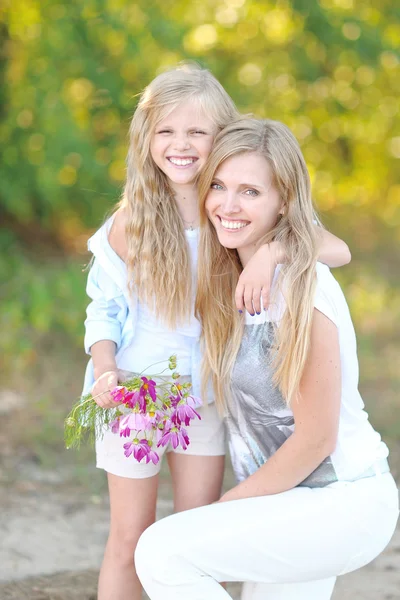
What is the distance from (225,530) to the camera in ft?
7.23

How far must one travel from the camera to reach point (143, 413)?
7.40ft

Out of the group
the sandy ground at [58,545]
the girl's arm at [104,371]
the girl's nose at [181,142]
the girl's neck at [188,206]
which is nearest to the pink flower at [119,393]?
the girl's arm at [104,371]

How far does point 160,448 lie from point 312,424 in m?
0.58

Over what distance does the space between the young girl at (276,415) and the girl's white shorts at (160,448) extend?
0.41 feet

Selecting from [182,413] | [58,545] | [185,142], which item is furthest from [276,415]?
[58,545]

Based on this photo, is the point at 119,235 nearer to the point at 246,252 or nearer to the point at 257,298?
the point at 246,252

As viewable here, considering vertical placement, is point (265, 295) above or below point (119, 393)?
above

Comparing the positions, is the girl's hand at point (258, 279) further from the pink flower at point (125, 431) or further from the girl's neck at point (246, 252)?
the pink flower at point (125, 431)

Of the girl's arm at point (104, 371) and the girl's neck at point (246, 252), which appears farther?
the girl's neck at point (246, 252)

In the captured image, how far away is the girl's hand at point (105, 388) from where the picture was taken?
2.40m

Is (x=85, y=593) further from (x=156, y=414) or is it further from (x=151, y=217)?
(x=151, y=217)

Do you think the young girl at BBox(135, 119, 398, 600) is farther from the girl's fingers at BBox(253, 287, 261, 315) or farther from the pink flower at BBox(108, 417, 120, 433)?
the pink flower at BBox(108, 417, 120, 433)

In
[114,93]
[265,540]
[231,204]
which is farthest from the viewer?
[114,93]

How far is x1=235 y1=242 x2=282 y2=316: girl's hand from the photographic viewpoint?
2.31 metres
